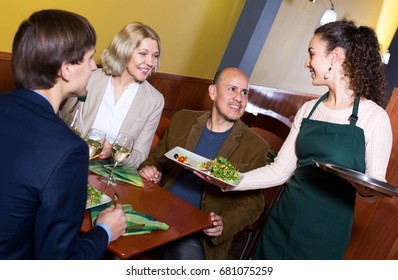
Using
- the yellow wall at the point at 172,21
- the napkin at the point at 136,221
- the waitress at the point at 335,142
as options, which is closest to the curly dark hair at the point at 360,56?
the waitress at the point at 335,142

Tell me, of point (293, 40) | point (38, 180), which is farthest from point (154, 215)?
point (293, 40)

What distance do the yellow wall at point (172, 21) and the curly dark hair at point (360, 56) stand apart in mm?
1715

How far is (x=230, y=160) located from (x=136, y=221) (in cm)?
93

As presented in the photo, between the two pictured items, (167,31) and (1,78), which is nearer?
(1,78)

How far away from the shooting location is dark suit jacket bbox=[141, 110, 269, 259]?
7.45 ft

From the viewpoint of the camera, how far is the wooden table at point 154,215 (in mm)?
1464

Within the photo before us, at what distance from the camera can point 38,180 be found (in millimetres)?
1092

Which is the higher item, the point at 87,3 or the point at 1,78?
the point at 87,3

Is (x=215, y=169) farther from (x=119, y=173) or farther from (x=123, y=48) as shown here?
(x=123, y=48)
